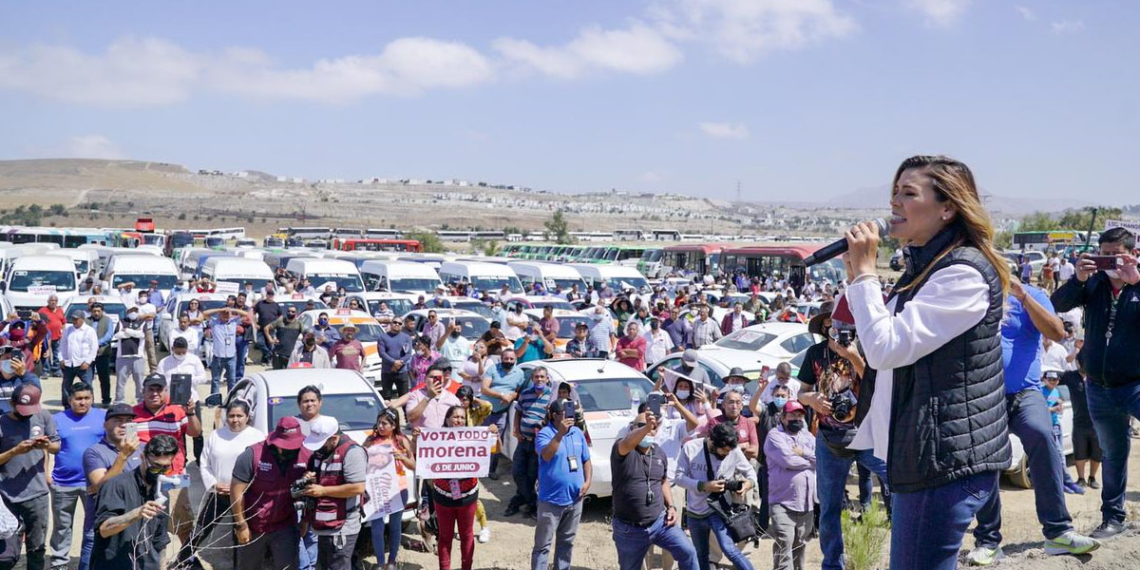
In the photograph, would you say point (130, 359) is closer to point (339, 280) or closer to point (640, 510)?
point (640, 510)

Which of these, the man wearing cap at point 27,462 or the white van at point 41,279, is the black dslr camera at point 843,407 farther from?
the white van at point 41,279

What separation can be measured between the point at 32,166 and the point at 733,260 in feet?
637

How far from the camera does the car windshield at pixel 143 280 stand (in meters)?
25.0

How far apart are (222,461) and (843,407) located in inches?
200

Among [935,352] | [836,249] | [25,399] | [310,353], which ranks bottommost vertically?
[310,353]

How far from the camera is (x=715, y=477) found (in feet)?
22.9

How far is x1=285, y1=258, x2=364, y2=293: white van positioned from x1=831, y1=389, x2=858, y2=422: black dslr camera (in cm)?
2457

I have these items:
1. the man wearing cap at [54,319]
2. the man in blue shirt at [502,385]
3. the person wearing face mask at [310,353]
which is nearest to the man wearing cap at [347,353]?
the person wearing face mask at [310,353]

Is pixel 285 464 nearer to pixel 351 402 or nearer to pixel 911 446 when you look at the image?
pixel 351 402

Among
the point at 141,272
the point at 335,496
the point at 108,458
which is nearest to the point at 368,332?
the point at 108,458

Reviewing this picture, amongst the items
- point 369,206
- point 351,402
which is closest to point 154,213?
point 369,206

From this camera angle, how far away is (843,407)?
477 cm

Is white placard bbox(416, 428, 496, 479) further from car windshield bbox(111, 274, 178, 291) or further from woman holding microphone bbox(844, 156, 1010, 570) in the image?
car windshield bbox(111, 274, 178, 291)

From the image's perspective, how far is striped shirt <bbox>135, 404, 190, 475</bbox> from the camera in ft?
26.3
